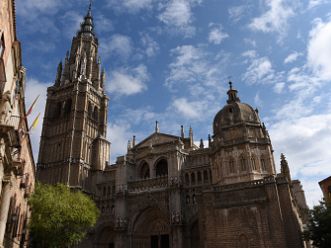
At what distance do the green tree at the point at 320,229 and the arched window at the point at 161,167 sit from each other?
20.0m

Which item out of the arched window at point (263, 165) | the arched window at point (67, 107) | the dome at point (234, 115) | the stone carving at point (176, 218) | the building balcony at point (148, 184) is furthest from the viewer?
the arched window at point (67, 107)

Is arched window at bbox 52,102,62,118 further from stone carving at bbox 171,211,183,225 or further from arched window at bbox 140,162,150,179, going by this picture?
stone carving at bbox 171,211,183,225

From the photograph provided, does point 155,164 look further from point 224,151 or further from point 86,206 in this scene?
point 86,206

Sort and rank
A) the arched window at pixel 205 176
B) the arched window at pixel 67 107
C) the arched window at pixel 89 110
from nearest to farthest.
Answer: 1. the arched window at pixel 205 176
2. the arched window at pixel 67 107
3. the arched window at pixel 89 110

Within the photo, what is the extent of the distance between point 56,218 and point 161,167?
19.0 meters

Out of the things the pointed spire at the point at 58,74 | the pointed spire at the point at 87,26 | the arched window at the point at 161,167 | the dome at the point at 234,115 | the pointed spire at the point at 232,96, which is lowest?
the arched window at the point at 161,167

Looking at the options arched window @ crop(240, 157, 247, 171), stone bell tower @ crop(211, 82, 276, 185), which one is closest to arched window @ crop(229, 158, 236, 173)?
stone bell tower @ crop(211, 82, 276, 185)

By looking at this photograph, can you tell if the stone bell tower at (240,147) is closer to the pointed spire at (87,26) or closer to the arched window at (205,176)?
the arched window at (205,176)

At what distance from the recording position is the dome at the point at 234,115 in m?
31.5

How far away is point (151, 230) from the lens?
121 ft

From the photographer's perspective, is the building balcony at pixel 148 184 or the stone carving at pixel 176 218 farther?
the building balcony at pixel 148 184

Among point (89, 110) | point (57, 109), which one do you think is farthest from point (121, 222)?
point (57, 109)

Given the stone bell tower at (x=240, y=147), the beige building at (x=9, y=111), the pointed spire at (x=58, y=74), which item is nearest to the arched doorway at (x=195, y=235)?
the stone bell tower at (x=240, y=147)

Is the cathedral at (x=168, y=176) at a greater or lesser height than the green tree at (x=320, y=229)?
greater
